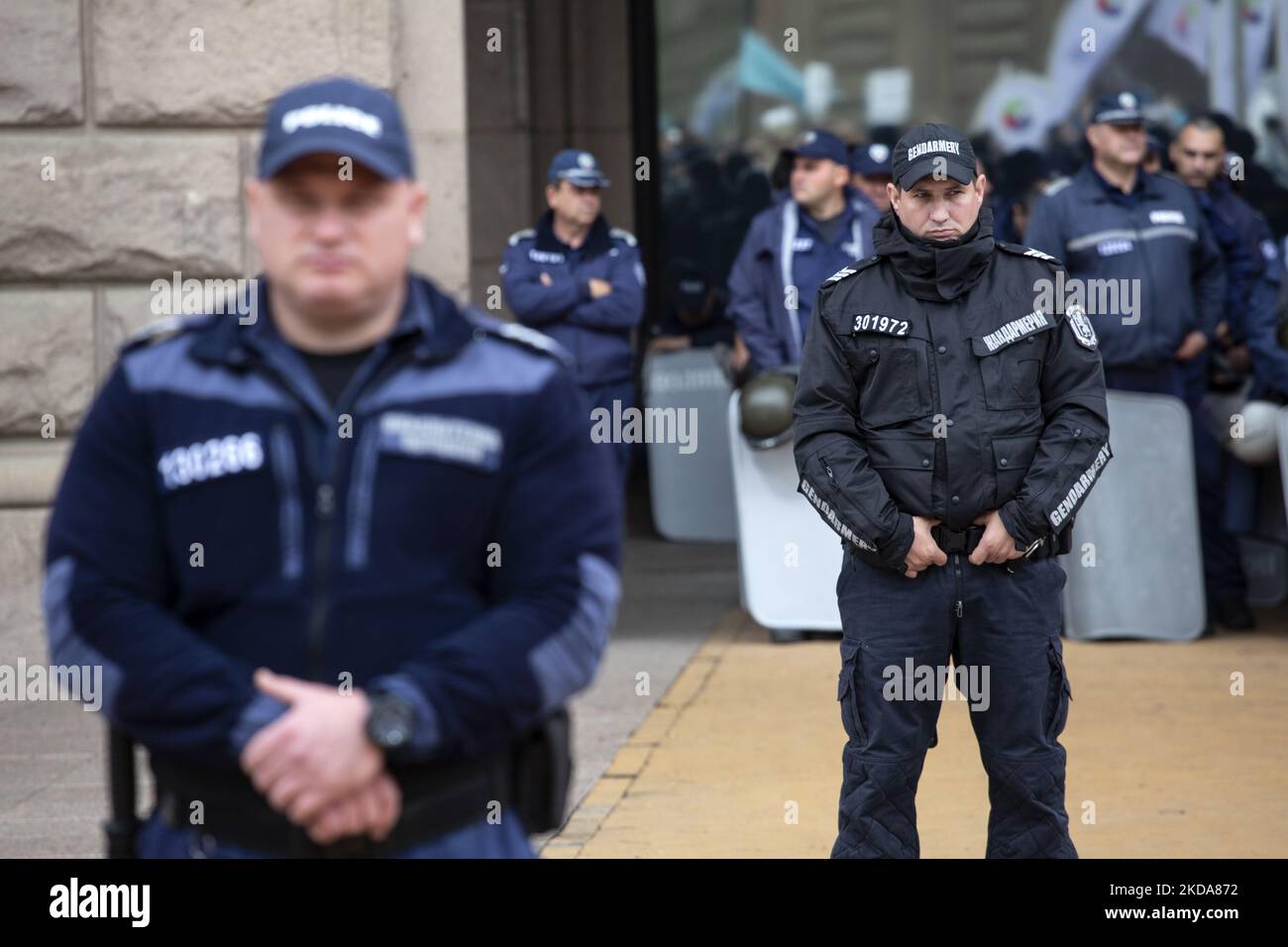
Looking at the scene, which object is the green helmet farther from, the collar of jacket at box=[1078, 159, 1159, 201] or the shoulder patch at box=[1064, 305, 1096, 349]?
the shoulder patch at box=[1064, 305, 1096, 349]

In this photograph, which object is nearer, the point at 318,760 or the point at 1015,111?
the point at 318,760

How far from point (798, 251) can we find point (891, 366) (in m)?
4.49

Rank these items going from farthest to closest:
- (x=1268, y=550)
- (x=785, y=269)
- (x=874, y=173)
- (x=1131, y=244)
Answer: (x=874, y=173), (x=1268, y=550), (x=785, y=269), (x=1131, y=244)

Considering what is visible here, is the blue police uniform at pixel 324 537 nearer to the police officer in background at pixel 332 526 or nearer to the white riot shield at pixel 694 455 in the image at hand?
the police officer in background at pixel 332 526

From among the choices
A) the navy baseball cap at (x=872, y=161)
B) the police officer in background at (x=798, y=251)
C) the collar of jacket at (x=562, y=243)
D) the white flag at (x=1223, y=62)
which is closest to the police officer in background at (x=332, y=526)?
the police officer in background at (x=798, y=251)

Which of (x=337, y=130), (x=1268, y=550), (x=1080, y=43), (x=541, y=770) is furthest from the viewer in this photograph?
(x=1080, y=43)

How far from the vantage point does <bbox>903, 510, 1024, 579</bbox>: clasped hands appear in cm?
466

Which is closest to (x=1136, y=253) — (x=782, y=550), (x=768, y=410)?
(x=768, y=410)

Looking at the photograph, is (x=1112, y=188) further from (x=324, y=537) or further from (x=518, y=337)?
Result: (x=324, y=537)

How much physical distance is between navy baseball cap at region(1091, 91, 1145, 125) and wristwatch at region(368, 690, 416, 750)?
6.68 m

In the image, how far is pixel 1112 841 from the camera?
5770mm

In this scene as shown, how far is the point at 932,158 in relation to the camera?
4742 millimetres
